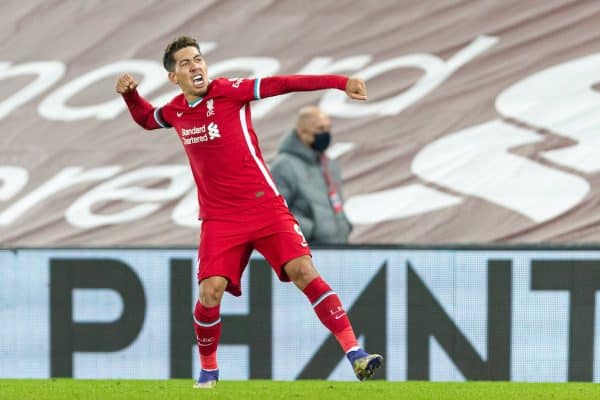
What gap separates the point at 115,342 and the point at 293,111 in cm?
288

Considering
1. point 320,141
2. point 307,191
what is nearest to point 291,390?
point 307,191

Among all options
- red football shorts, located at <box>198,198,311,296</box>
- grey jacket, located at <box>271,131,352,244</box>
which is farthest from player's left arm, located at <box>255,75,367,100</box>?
grey jacket, located at <box>271,131,352,244</box>

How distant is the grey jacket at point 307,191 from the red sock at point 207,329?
1.81 m

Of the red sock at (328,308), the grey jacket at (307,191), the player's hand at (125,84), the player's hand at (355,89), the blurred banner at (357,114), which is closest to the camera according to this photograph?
the player's hand at (355,89)

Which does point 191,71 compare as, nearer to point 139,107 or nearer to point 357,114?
point 139,107

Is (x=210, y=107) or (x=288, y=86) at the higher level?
(x=288, y=86)

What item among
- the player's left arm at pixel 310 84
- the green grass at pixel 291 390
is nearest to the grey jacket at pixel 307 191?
the green grass at pixel 291 390

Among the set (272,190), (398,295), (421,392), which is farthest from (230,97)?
(398,295)

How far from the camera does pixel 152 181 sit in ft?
30.7

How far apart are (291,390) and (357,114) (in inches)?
159

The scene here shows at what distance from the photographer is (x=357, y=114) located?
952 cm

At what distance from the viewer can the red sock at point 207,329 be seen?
5500 mm

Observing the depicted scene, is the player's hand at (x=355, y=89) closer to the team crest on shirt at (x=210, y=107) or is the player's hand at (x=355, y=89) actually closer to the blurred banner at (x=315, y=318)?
the team crest on shirt at (x=210, y=107)

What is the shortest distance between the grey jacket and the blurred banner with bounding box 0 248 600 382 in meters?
0.21
